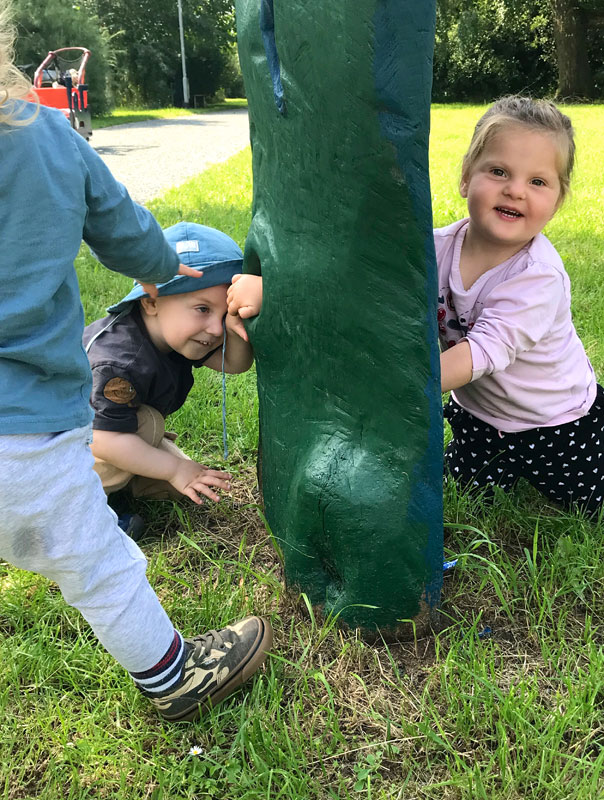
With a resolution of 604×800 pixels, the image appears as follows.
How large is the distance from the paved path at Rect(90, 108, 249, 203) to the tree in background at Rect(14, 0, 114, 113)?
303 cm

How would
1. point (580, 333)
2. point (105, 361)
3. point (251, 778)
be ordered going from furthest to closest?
point (580, 333)
point (105, 361)
point (251, 778)

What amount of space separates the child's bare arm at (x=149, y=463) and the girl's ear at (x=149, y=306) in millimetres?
349

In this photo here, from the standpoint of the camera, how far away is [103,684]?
169 cm

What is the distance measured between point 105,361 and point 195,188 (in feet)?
19.3

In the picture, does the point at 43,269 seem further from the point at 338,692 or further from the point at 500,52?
the point at 500,52

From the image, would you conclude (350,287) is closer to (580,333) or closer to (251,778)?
(251,778)

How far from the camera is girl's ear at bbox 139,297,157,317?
83.4 inches

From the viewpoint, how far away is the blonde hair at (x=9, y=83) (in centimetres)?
127

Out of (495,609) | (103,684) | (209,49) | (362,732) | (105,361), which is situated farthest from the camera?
(209,49)

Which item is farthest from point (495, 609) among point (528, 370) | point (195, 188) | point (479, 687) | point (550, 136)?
point (195, 188)

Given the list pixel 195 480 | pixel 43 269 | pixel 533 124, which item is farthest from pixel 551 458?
pixel 43 269

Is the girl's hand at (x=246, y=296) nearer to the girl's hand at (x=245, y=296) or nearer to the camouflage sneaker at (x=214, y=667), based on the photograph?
the girl's hand at (x=245, y=296)

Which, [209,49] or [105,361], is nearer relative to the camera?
[105,361]

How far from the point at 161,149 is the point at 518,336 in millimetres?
11723
